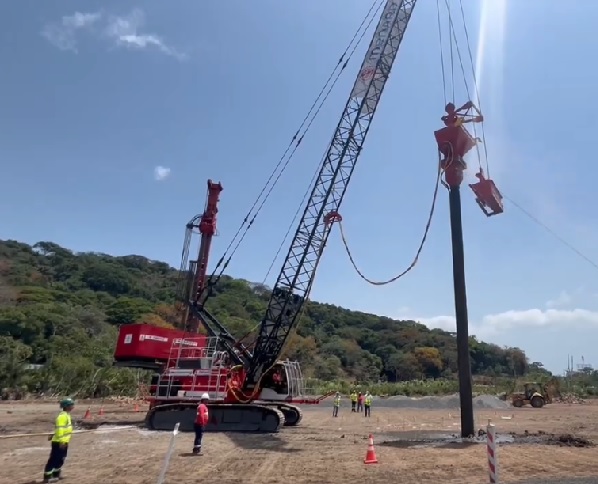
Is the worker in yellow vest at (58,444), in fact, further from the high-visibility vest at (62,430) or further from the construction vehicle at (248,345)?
the construction vehicle at (248,345)

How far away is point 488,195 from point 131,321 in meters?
84.6

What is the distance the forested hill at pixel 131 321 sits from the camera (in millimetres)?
59688

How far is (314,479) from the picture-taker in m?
10.9

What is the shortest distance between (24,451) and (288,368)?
11415 millimetres

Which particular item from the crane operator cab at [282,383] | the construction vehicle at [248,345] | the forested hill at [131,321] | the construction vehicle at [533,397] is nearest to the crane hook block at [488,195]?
the construction vehicle at [248,345]

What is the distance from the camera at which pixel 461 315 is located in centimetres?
1792

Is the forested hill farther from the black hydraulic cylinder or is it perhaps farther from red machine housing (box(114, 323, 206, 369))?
the black hydraulic cylinder

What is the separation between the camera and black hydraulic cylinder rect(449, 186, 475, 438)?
1736 cm

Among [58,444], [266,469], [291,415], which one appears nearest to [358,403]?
[291,415]

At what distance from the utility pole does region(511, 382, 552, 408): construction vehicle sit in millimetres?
30824

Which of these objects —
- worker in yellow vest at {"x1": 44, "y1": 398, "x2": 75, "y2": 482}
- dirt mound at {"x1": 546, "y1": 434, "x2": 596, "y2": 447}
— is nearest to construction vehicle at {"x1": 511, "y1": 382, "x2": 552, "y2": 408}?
dirt mound at {"x1": 546, "y1": 434, "x2": 596, "y2": 447}

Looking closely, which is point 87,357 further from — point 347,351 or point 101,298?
point 347,351

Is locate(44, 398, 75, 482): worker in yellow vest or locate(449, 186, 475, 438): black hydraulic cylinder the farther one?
locate(449, 186, 475, 438): black hydraulic cylinder

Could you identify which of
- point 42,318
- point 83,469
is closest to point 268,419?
point 83,469
